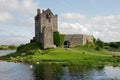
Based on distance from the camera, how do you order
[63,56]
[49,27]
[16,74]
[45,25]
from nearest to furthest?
1. [16,74]
2. [63,56]
3. [49,27]
4. [45,25]

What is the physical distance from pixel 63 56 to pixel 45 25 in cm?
2872

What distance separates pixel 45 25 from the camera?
130 meters

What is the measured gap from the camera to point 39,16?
429 feet

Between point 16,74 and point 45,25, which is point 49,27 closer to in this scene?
point 45,25

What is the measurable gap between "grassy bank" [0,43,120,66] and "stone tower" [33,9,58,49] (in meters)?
4.96

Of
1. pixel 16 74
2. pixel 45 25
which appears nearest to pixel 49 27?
pixel 45 25

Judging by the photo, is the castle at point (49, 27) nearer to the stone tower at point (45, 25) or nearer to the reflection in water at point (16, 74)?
the stone tower at point (45, 25)

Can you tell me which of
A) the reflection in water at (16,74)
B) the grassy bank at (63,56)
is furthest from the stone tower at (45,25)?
the reflection in water at (16,74)

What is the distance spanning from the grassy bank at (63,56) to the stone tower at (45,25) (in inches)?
195

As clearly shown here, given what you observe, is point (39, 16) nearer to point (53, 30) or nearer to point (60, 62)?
point (53, 30)

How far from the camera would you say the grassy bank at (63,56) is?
305ft

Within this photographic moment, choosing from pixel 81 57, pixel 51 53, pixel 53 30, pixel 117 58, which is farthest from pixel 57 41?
pixel 117 58

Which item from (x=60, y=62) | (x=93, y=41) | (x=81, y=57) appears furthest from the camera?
(x=93, y=41)

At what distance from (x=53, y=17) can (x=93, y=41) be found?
72.6 ft
